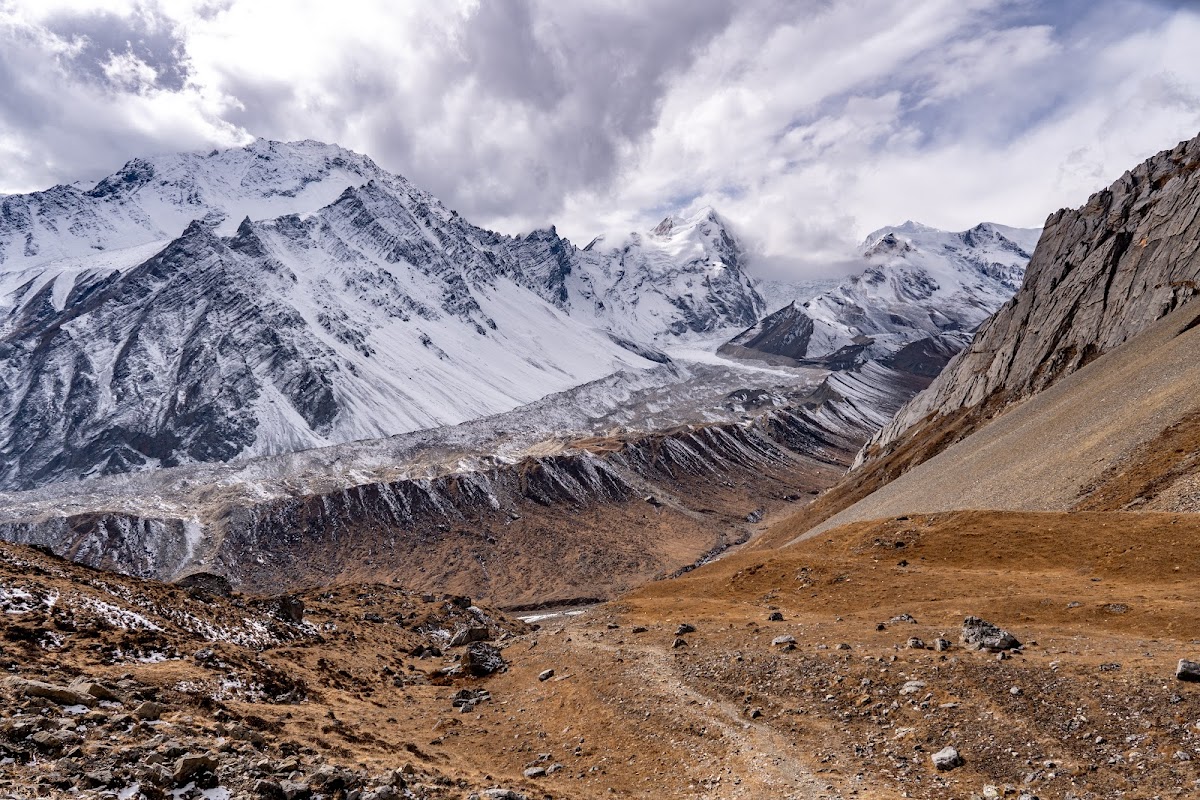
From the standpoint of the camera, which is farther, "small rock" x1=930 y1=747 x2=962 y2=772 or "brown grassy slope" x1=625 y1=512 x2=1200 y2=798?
"small rock" x1=930 y1=747 x2=962 y2=772

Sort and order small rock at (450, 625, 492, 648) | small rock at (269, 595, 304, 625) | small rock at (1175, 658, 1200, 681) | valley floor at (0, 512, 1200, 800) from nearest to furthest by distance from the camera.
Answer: valley floor at (0, 512, 1200, 800)
small rock at (1175, 658, 1200, 681)
small rock at (269, 595, 304, 625)
small rock at (450, 625, 492, 648)

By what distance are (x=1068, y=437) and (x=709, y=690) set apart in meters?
41.2

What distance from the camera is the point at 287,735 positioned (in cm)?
1747

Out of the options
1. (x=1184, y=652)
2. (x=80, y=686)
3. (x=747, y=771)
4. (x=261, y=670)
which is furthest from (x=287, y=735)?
(x=1184, y=652)

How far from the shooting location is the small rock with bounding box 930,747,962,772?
53.9 ft

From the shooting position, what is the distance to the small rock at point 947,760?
53.9 ft

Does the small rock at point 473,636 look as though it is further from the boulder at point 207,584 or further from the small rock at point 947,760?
the small rock at point 947,760

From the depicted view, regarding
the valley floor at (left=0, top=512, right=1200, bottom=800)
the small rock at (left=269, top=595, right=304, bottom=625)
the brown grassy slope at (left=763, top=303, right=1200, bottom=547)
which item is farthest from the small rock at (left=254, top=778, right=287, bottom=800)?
the brown grassy slope at (left=763, top=303, right=1200, bottom=547)

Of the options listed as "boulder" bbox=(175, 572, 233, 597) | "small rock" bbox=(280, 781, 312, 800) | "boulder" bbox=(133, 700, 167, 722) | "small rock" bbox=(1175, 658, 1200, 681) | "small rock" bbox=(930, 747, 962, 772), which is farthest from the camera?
"boulder" bbox=(175, 572, 233, 597)

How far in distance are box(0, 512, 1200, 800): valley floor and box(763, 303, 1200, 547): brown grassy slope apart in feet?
35.4

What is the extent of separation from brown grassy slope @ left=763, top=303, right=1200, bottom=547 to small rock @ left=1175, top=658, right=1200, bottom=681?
2738 centimetres

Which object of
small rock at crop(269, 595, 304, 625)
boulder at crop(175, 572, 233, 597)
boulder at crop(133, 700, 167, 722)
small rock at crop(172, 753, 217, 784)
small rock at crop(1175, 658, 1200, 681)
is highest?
boulder at crop(175, 572, 233, 597)

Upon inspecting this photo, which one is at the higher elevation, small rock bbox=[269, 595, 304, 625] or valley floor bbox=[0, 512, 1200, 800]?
small rock bbox=[269, 595, 304, 625]

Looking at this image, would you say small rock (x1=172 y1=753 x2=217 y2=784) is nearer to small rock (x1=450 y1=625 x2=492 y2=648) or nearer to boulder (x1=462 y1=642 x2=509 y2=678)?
boulder (x1=462 y1=642 x2=509 y2=678)
